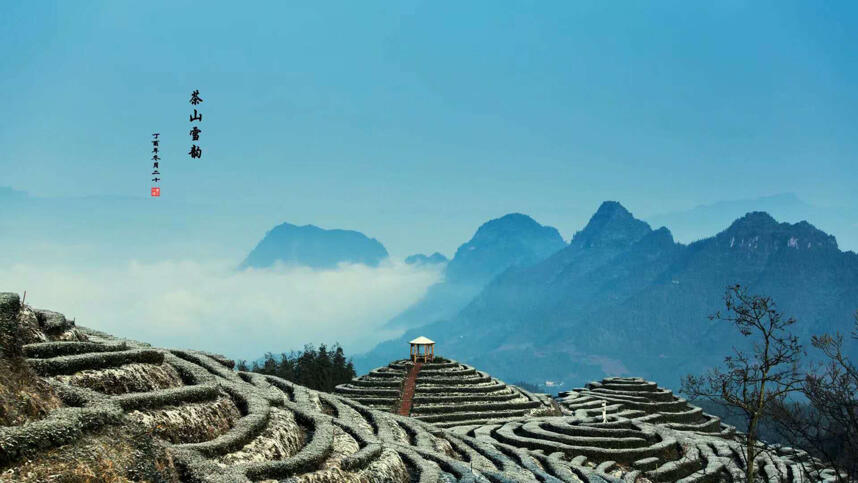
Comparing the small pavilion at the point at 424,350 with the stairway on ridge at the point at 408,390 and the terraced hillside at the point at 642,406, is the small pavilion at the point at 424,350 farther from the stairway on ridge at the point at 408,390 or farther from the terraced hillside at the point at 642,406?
the terraced hillside at the point at 642,406

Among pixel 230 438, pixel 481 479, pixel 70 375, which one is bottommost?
pixel 481 479

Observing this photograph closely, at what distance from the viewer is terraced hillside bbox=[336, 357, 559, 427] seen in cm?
5525

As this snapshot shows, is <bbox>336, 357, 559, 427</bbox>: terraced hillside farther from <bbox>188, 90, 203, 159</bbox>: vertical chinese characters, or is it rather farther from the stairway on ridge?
<bbox>188, 90, 203, 159</bbox>: vertical chinese characters


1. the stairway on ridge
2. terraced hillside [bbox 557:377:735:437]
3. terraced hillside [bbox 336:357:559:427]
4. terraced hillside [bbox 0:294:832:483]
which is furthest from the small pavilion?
terraced hillside [bbox 0:294:832:483]

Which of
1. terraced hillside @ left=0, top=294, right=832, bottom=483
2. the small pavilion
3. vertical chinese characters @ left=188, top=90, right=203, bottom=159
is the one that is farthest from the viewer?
the small pavilion

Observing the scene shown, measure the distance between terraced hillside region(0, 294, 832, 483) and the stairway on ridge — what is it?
79.1 ft

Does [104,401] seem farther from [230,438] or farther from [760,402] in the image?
[760,402]

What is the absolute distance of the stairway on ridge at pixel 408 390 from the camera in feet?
186

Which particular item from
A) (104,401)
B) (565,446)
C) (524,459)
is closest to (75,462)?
(104,401)

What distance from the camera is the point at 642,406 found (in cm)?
6631

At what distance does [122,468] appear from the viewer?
1304cm

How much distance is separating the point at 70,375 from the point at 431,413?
40.0 meters

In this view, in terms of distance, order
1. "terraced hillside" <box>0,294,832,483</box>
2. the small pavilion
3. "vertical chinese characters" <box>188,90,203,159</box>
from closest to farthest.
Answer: "terraced hillside" <box>0,294,832,483</box> < "vertical chinese characters" <box>188,90,203,159</box> < the small pavilion

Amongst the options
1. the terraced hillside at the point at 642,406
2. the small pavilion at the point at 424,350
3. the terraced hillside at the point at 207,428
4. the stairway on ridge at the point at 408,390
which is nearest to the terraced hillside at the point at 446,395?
the stairway on ridge at the point at 408,390
